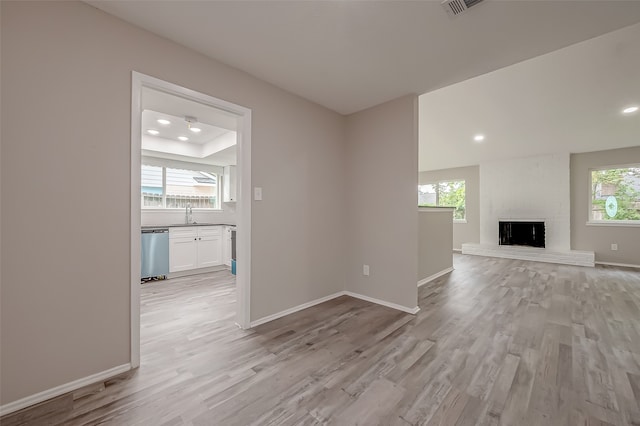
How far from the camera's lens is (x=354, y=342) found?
7.25 feet

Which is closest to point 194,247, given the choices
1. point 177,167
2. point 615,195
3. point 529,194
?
point 177,167

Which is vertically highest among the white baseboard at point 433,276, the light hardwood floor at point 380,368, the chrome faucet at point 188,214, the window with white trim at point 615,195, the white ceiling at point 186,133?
the white ceiling at point 186,133

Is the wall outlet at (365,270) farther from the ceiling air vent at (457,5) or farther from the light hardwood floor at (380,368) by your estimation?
the ceiling air vent at (457,5)

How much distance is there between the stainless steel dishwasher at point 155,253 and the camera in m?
4.11

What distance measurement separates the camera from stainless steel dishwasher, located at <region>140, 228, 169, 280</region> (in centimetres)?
411

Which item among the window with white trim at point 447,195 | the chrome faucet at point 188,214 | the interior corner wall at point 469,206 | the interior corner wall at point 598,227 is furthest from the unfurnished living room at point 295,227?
the window with white trim at point 447,195

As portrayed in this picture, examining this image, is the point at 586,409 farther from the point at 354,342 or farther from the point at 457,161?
the point at 457,161

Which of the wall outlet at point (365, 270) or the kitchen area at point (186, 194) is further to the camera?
the kitchen area at point (186, 194)

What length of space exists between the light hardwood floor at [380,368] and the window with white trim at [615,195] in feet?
12.4

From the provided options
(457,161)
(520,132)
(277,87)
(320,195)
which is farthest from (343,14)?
(457,161)

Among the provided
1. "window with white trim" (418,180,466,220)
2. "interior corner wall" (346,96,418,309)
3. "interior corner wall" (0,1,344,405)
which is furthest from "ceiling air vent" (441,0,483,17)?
"window with white trim" (418,180,466,220)

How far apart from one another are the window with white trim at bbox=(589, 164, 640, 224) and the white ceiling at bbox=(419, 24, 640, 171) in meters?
0.65

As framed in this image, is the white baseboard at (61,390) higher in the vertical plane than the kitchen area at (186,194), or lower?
lower

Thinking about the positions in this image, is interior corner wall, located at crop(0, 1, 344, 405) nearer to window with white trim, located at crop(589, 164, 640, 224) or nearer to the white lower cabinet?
the white lower cabinet
